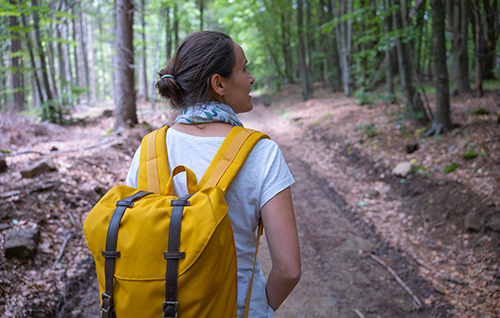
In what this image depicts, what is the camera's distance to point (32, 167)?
179 inches

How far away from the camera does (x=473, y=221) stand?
3992 mm

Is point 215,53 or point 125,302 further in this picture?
point 215,53

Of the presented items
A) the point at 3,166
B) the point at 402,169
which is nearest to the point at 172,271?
the point at 3,166

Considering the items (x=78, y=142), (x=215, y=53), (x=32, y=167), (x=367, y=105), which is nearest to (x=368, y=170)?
(x=367, y=105)

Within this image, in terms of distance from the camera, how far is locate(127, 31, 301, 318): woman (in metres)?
1.13

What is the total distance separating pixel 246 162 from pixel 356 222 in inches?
173

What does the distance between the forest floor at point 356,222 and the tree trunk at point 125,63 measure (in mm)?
1194

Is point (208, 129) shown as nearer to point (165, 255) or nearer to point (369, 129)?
point (165, 255)

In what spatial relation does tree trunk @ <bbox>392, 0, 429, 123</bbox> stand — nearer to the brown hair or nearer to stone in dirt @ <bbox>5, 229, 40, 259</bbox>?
the brown hair

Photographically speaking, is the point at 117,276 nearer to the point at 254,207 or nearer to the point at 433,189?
the point at 254,207

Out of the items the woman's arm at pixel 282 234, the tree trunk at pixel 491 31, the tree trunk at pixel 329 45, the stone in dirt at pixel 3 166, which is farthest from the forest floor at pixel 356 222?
the tree trunk at pixel 329 45

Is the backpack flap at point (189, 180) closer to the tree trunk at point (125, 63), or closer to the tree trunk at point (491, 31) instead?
the tree trunk at point (491, 31)

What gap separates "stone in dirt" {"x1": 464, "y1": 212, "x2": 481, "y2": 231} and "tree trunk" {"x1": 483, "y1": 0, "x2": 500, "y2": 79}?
3.52m

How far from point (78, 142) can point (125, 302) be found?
7.50 metres
